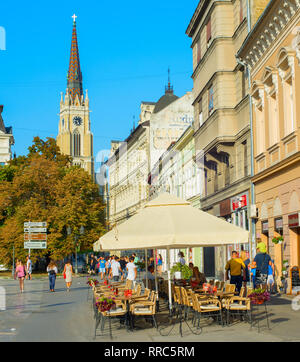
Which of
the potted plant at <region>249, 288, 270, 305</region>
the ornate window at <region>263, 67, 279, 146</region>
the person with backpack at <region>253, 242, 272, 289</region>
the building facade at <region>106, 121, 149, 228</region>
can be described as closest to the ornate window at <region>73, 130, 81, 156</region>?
the building facade at <region>106, 121, 149, 228</region>

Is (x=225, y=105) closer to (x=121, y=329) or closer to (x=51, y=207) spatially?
(x=121, y=329)

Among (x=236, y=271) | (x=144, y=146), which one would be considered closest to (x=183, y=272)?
(x=236, y=271)

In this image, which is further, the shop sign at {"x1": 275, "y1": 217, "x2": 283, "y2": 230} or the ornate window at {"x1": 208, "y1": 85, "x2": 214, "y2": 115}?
the ornate window at {"x1": 208, "y1": 85, "x2": 214, "y2": 115}

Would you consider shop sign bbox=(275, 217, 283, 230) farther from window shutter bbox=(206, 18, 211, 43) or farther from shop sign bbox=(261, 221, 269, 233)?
window shutter bbox=(206, 18, 211, 43)

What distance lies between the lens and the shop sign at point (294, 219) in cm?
2044

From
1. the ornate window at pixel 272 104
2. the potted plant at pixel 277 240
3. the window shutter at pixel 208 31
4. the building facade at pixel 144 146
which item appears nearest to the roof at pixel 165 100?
the building facade at pixel 144 146

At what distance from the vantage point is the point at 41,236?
41062 mm

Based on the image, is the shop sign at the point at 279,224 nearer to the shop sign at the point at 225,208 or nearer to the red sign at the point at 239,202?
the red sign at the point at 239,202

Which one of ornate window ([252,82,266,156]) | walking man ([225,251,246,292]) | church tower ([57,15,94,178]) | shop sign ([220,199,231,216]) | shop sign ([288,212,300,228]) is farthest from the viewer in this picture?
church tower ([57,15,94,178])

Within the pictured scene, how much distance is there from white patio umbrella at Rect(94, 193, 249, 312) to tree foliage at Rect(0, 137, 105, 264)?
123ft

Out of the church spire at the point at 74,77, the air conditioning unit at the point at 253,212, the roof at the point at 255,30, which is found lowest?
the air conditioning unit at the point at 253,212

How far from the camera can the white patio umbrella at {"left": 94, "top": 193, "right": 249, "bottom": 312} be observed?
12539mm

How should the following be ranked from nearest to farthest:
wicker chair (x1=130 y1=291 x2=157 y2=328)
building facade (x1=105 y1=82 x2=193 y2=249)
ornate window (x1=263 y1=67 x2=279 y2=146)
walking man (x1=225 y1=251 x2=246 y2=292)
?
wicker chair (x1=130 y1=291 x2=157 y2=328) < walking man (x1=225 y1=251 x2=246 y2=292) < ornate window (x1=263 y1=67 x2=279 y2=146) < building facade (x1=105 y1=82 x2=193 y2=249)

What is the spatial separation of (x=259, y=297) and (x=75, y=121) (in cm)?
15985
